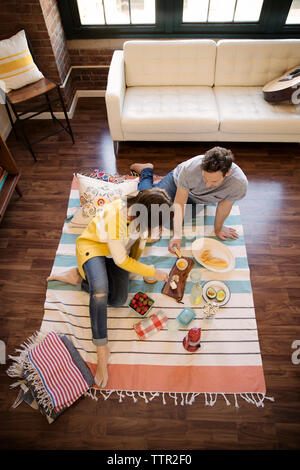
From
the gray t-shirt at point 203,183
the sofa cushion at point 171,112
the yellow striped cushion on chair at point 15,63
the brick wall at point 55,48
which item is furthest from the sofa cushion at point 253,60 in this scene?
the yellow striped cushion on chair at point 15,63

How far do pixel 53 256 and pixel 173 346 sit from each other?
1.18 m

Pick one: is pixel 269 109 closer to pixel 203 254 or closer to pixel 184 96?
pixel 184 96

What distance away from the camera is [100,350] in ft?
6.39

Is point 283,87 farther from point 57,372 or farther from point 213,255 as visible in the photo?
point 57,372

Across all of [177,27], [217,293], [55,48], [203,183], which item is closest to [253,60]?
[177,27]

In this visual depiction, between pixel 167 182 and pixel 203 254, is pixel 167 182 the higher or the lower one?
the higher one

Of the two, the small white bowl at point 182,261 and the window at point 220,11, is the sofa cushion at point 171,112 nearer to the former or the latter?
the window at point 220,11

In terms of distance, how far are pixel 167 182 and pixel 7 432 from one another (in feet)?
6.44

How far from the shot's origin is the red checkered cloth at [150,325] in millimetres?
2064

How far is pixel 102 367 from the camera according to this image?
192cm

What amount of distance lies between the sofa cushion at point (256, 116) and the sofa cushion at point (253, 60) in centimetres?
29

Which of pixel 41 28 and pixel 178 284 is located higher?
pixel 41 28

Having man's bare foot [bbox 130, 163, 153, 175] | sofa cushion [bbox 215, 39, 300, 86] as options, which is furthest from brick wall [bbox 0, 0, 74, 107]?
sofa cushion [bbox 215, 39, 300, 86]

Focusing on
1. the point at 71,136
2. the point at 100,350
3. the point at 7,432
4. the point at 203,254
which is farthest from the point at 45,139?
the point at 7,432
